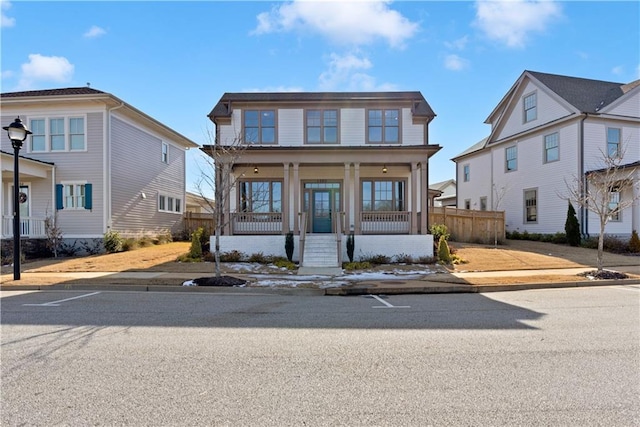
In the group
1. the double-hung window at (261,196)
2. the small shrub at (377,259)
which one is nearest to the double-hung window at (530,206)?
the small shrub at (377,259)

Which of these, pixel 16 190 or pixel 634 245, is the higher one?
pixel 16 190

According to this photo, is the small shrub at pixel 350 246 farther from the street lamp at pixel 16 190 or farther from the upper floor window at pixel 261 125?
the street lamp at pixel 16 190

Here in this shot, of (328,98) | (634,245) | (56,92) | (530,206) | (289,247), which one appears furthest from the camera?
(530,206)

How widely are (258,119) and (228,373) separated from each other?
1484 cm

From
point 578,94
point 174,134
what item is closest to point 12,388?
point 174,134

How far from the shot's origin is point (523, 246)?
782 inches

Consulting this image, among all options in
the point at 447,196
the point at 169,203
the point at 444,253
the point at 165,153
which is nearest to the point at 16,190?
the point at 165,153

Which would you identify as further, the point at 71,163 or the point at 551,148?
the point at 551,148

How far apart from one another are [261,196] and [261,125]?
11.0 feet

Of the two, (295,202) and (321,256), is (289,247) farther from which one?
(295,202)

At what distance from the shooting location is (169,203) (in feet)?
82.4

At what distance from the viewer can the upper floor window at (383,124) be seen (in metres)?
17.5

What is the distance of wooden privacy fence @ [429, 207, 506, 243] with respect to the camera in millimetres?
21078

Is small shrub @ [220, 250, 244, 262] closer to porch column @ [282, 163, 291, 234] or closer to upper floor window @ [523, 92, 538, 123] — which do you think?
porch column @ [282, 163, 291, 234]
